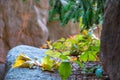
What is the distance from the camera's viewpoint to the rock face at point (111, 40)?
1.63m

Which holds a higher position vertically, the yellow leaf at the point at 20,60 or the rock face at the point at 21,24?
the rock face at the point at 21,24

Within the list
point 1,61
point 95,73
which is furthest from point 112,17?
point 1,61

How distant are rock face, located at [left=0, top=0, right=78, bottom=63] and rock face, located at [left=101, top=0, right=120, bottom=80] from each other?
16.3 ft

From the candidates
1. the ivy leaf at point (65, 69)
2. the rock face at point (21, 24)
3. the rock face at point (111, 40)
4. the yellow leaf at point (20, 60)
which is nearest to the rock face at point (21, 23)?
the rock face at point (21, 24)

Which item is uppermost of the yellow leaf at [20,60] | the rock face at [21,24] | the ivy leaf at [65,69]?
the rock face at [21,24]

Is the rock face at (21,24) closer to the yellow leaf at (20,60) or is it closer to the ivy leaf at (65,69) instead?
the yellow leaf at (20,60)

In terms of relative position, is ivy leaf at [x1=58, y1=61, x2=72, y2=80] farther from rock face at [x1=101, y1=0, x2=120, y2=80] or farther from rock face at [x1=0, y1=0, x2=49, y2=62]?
rock face at [x1=0, y1=0, x2=49, y2=62]

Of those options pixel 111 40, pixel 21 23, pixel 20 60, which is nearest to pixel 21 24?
pixel 21 23

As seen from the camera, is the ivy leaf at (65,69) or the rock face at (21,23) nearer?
the ivy leaf at (65,69)

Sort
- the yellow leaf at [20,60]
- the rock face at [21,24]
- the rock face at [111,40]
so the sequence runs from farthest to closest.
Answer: the rock face at [21,24]
the yellow leaf at [20,60]
the rock face at [111,40]

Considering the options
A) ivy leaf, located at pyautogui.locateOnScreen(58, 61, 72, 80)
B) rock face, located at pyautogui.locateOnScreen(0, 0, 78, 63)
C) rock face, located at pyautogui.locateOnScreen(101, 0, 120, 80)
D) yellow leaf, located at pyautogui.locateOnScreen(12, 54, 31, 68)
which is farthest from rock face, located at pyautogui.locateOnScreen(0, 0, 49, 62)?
rock face, located at pyautogui.locateOnScreen(101, 0, 120, 80)

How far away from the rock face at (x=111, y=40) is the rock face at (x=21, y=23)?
498 centimetres

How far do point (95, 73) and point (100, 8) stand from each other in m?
0.80

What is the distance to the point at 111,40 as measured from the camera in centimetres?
172
